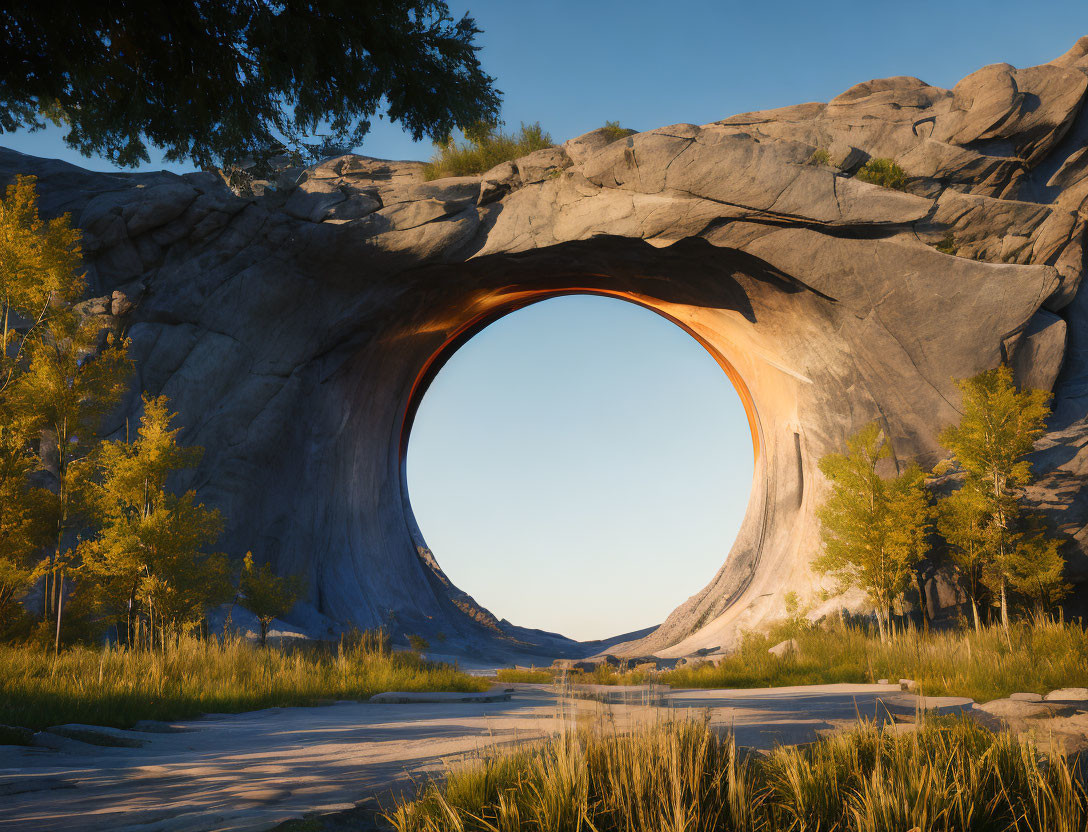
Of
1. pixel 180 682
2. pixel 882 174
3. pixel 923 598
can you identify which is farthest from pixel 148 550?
pixel 882 174

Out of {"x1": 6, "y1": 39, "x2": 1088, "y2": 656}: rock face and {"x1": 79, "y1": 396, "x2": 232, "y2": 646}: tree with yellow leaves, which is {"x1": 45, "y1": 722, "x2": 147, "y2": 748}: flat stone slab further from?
{"x1": 6, "y1": 39, "x2": 1088, "y2": 656}: rock face

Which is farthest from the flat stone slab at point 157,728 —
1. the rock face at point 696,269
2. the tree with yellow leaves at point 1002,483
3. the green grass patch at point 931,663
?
the tree with yellow leaves at point 1002,483

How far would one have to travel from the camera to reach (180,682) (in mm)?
8438

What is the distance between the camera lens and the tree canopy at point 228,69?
5957mm

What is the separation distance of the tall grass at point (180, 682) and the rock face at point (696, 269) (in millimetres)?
8602

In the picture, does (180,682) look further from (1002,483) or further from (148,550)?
(1002,483)

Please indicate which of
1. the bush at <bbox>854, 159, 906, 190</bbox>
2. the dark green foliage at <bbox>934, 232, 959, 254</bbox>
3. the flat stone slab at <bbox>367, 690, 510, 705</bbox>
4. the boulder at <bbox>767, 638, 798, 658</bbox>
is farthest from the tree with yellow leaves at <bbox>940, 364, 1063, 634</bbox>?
the flat stone slab at <bbox>367, 690, 510, 705</bbox>

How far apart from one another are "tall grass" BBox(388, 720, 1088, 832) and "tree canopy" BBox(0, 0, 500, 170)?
19.0ft

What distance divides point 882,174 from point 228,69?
53.2 feet

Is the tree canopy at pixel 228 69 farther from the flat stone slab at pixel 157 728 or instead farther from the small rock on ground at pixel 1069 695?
the small rock on ground at pixel 1069 695

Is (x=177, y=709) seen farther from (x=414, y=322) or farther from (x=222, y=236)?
(x=414, y=322)

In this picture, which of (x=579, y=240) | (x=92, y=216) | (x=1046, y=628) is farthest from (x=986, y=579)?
(x=92, y=216)

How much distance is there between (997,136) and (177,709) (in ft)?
69.6

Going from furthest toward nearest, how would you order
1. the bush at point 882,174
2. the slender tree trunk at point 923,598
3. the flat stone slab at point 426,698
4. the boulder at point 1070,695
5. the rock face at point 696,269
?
the bush at point 882,174, the rock face at point 696,269, the slender tree trunk at point 923,598, the flat stone slab at point 426,698, the boulder at point 1070,695
